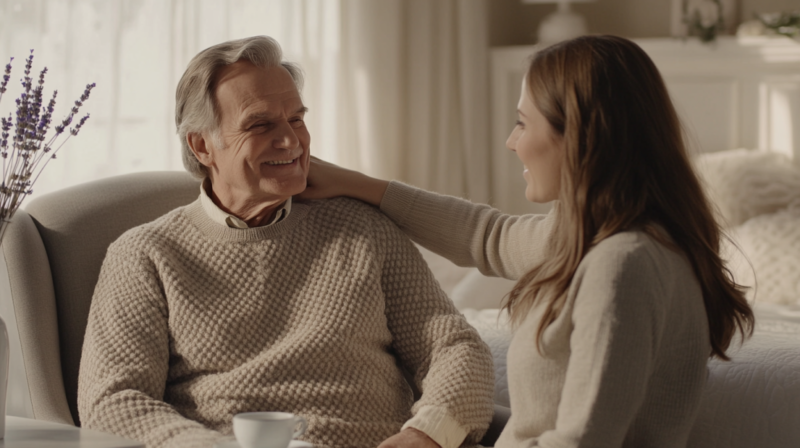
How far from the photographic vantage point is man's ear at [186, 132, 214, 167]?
1.76 m

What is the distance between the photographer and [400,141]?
416 centimetres

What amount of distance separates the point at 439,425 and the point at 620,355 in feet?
1.86

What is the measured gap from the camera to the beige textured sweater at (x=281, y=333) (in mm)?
1584

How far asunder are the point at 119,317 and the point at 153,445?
0.26m

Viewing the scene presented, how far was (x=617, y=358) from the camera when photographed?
105cm

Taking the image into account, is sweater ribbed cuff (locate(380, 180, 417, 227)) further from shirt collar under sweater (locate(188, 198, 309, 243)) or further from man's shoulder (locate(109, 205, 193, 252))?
man's shoulder (locate(109, 205, 193, 252))

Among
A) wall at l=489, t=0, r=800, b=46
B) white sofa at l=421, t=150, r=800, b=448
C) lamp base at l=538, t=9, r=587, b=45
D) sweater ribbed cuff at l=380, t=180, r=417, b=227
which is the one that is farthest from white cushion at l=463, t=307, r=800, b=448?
wall at l=489, t=0, r=800, b=46

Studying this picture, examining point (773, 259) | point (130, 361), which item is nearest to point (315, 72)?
point (773, 259)

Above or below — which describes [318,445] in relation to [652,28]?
below

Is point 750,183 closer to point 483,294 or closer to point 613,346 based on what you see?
point 483,294

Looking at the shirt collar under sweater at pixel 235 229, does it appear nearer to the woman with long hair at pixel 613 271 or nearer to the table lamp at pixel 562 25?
the woman with long hair at pixel 613 271

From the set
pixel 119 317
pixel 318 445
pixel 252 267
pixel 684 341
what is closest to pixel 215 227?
pixel 252 267

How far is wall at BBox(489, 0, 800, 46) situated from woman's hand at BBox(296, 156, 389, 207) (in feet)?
9.73

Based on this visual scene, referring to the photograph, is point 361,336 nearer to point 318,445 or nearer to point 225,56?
point 318,445
